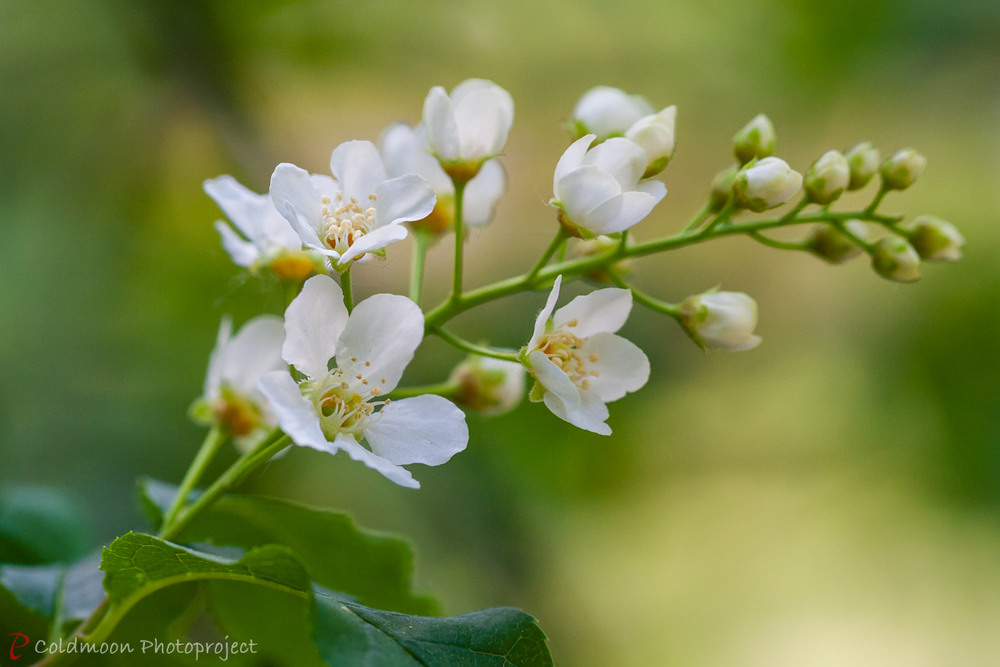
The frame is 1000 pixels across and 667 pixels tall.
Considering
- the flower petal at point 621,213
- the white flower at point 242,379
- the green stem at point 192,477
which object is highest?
the flower petal at point 621,213

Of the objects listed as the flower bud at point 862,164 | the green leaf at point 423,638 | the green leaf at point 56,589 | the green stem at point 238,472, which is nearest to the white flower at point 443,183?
the green stem at point 238,472

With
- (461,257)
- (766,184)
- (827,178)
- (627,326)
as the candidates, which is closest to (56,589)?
(461,257)

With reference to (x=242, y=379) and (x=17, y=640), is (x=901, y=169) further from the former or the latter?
(x=17, y=640)

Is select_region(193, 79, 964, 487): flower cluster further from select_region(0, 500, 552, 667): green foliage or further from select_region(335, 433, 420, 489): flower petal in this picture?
select_region(0, 500, 552, 667): green foliage

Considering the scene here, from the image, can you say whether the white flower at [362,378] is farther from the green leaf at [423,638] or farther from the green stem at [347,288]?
the green leaf at [423,638]

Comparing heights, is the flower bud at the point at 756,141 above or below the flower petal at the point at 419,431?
above

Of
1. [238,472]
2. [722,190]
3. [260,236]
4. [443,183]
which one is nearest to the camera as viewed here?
[238,472]
